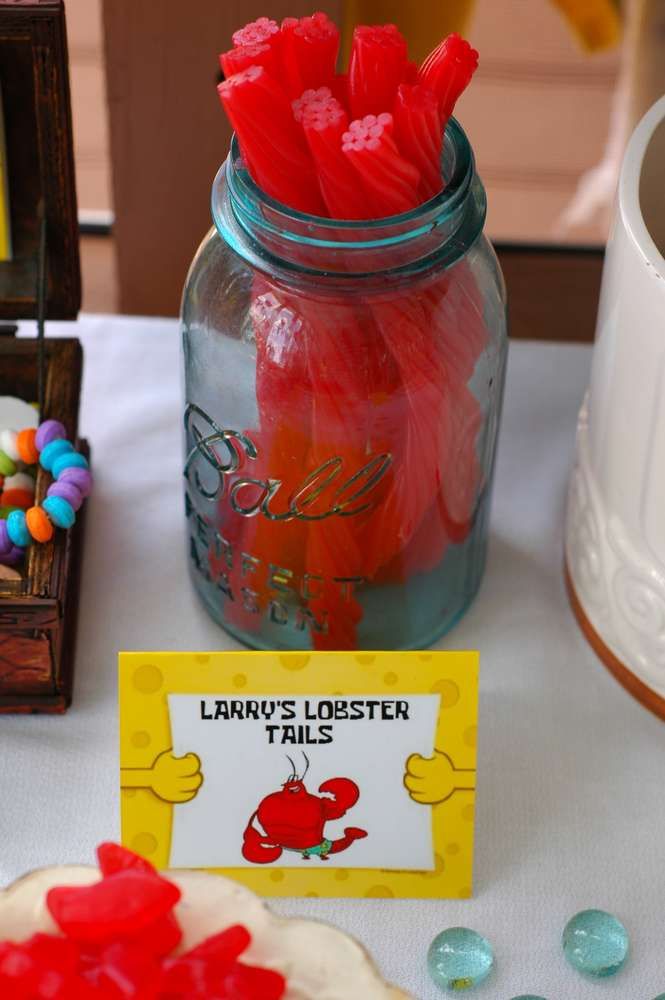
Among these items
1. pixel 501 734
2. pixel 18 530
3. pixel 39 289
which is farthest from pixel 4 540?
pixel 501 734

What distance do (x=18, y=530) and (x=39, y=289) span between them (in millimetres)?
123

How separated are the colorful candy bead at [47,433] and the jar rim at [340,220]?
157 millimetres

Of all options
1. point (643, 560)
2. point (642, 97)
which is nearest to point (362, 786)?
point (643, 560)

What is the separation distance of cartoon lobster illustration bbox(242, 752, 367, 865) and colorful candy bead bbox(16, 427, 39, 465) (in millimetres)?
196

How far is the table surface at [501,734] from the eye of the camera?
0.57 metres

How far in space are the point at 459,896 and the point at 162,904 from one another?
0.71 ft

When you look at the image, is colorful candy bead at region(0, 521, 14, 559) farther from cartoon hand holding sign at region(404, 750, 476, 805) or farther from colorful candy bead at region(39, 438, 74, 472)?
cartoon hand holding sign at region(404, 750, 476, 805)

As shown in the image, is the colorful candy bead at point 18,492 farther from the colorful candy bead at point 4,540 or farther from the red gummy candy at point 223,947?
the red gummy candy at point 223,947

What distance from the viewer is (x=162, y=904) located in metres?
0.39

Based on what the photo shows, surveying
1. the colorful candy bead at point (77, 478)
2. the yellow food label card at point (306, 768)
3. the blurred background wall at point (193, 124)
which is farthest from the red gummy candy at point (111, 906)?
the blurred background wall at point (193, 124)

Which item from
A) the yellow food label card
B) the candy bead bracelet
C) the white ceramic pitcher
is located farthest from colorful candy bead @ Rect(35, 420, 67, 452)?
the white ceramic pitcher

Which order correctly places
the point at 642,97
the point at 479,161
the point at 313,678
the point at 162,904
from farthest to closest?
1. the point at 479,161
2. the point at 642,97
3. the point at 313,678
4. the point at 162,904

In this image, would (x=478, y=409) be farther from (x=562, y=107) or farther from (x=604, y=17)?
(x=562, y=107)

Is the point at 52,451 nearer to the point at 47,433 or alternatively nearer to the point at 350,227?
the point at 47,433
